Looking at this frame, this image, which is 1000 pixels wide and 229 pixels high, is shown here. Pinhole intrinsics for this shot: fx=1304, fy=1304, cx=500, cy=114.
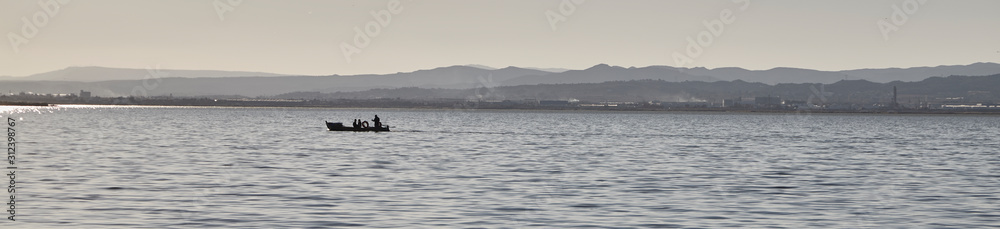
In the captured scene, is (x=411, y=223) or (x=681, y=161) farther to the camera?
(x=681, y=161)

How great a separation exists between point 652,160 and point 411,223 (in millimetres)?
38704

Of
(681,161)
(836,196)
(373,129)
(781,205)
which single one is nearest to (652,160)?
(681,161)

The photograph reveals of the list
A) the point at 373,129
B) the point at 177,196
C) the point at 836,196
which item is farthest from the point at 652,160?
the point at 373,129

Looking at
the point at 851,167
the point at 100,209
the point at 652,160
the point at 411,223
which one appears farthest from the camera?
the point at 652,160

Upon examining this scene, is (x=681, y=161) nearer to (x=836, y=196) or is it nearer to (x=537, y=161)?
(x=537, y=161)

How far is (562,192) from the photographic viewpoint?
4666 centimetres

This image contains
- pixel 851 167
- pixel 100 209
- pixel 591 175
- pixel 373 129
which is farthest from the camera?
pixel 373 129

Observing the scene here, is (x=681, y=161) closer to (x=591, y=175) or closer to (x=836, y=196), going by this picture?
(x=591, y=175)

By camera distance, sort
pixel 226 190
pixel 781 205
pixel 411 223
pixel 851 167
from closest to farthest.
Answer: pixel 411 223
pixel 781 205
pixel 226 190
pixel 851 167

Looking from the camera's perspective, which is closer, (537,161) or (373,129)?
(537,161)

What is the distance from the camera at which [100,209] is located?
38.1m

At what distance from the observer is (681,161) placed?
7225 centimetres

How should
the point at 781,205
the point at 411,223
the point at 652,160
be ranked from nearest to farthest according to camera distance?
the point at 411,223 → the point at 781,205 → the point at 652,160

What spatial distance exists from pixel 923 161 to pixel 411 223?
49334mm
